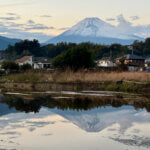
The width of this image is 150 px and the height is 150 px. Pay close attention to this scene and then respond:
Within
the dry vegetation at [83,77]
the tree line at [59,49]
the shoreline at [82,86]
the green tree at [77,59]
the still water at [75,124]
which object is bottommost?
the still water at [75,124]

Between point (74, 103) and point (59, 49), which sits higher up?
point (59, 49)

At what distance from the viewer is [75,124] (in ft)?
40.1

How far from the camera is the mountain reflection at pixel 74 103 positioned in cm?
1645

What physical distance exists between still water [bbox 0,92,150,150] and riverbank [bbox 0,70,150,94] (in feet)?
15.2

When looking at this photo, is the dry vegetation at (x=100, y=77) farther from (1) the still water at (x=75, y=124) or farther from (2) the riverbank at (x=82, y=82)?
(1) the still water at (x=75, y=124)

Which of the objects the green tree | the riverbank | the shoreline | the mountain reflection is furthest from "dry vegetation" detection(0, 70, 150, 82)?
the green tree

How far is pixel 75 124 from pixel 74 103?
5631 millimetres

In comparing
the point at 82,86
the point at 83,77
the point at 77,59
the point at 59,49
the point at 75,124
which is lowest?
the point at 75,124

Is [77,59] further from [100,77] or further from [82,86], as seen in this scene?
[82,86]

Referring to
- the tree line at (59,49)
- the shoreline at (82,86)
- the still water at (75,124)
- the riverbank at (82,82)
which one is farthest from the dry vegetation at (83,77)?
the tree line at (59,49)

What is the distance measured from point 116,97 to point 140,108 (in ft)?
13.9

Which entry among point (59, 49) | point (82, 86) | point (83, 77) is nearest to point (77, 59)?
point (83, 77)

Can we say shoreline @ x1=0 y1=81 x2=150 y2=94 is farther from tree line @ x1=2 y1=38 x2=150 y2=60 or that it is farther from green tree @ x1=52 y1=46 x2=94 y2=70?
tree line @ x1=2 y1=38 x2=150 y2=60

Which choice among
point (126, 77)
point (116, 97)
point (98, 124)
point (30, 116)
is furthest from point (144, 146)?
point (126, 77)
